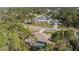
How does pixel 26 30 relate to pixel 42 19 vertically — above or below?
below

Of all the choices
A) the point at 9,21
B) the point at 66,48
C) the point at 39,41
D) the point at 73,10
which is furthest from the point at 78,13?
the point at 9,21

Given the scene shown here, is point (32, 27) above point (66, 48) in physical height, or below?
above

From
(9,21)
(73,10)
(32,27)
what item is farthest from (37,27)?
(73,10)

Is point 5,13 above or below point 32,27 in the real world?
above
